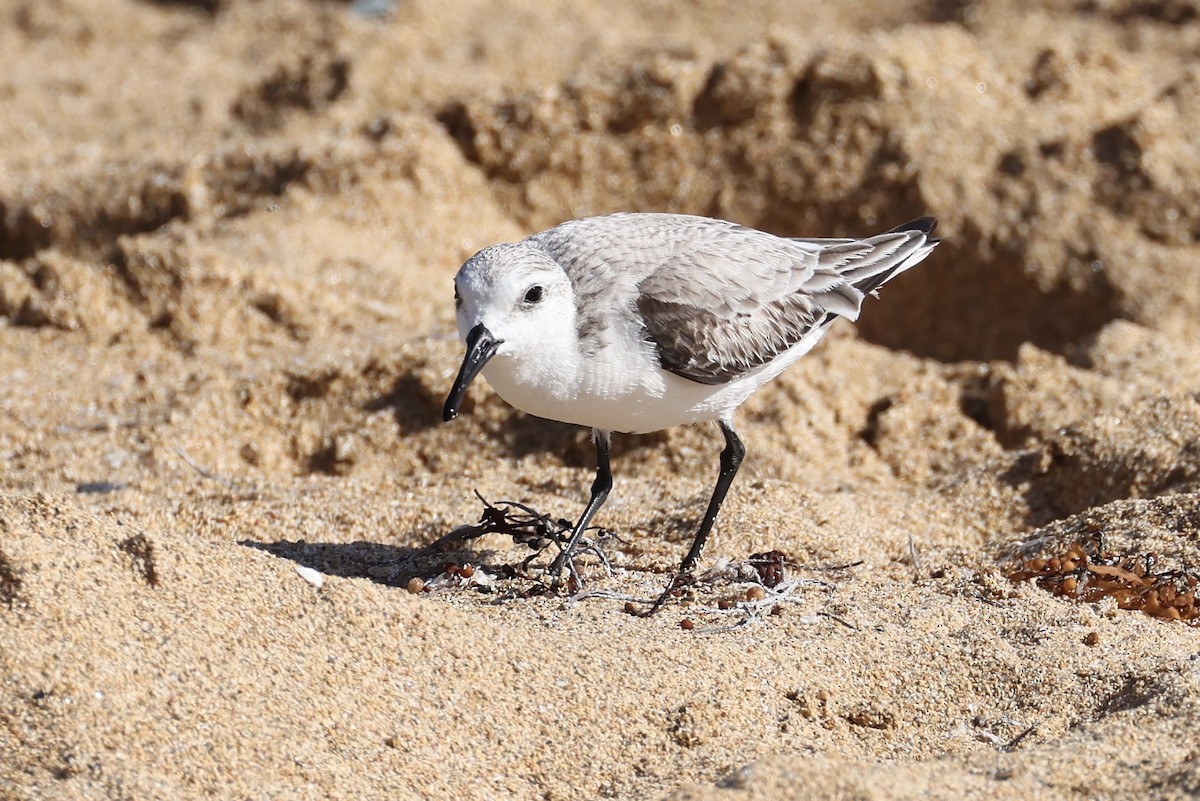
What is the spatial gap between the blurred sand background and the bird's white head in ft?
2.45

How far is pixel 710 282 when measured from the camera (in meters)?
4.65

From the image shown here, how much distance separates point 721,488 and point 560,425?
4.13 feet

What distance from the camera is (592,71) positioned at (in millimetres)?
7887

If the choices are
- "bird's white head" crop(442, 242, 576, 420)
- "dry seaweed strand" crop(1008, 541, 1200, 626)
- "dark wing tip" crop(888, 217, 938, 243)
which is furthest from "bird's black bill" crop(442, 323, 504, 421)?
"dark wing tip" crop(888, 217, 938, 243)

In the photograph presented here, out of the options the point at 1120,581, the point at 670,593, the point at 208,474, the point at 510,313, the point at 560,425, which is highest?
the point at 510,313

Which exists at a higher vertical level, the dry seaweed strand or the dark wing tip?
the dark wing tip

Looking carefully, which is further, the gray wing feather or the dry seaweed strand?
the gray wing feather

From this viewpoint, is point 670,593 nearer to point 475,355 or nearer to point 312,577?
point 475,355

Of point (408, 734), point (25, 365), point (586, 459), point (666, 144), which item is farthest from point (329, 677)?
point (666, 144)

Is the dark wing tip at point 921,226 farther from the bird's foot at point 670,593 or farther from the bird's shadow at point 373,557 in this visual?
the bird's shadow at point 373,557

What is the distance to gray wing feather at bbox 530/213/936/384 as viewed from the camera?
14.5ft

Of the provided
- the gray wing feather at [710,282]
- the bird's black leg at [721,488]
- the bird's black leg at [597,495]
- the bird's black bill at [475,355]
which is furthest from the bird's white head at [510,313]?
the bird's black leg at [721,488]

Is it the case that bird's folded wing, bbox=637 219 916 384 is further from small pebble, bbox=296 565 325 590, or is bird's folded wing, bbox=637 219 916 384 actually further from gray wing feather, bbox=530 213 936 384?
small pebble, bbox=296 565 325 590

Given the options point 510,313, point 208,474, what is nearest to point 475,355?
point 510,313
